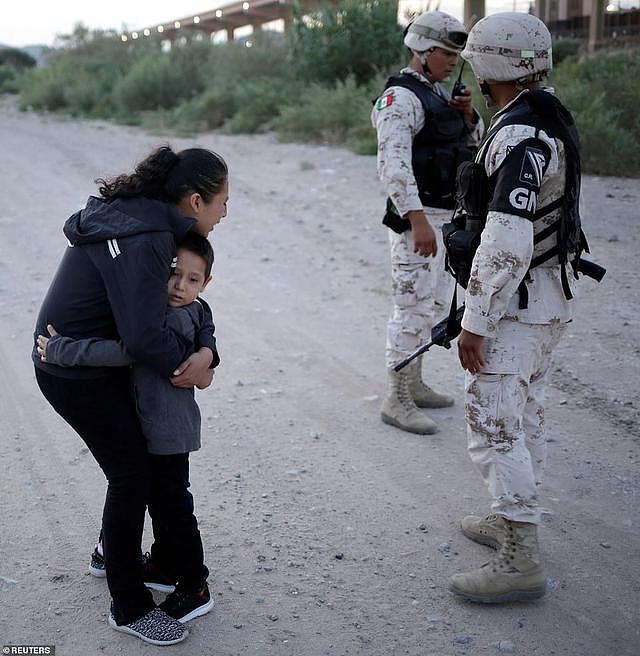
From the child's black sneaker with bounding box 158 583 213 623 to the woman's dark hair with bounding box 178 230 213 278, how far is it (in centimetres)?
110

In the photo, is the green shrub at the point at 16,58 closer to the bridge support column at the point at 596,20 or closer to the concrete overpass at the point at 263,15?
the concrete overpass at the point at 263,15

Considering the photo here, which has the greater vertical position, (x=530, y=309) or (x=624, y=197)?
(x=530, y=309)

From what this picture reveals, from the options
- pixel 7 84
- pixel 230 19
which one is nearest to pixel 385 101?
pixel 7 84

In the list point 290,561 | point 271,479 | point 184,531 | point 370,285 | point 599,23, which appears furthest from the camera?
point 599,23

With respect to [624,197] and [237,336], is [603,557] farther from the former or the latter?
[624,197]

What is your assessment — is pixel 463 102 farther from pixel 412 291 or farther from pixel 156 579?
pixel 156 579

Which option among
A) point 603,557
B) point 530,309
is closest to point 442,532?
point 603,557

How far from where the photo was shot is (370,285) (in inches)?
273

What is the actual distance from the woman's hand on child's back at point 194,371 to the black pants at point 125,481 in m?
0.20

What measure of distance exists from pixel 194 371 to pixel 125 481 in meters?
0.41

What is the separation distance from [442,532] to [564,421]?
1323 mm

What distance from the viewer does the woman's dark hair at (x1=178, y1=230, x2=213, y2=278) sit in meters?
Answer: 2.58

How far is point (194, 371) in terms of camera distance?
2.57m

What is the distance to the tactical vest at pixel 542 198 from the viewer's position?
2707 millimetres
